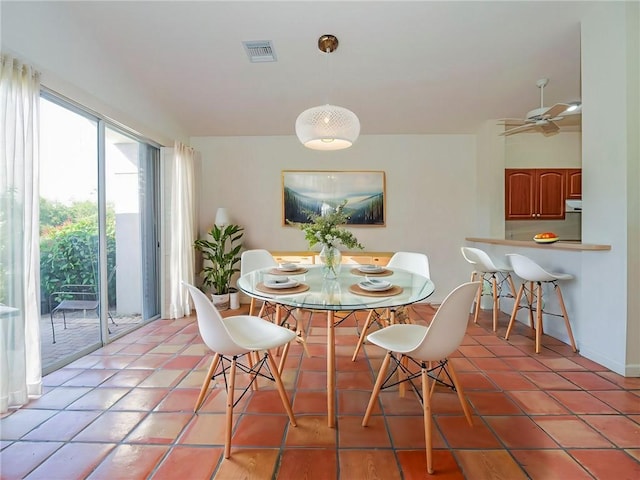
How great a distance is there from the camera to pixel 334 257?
219 cm

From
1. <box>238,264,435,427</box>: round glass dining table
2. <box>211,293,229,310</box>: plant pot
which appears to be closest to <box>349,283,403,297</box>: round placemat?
<box>238,264,435,427</box>: round glass dining table

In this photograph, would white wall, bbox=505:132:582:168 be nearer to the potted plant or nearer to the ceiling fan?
the ceiling fan

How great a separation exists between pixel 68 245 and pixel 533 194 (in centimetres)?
571

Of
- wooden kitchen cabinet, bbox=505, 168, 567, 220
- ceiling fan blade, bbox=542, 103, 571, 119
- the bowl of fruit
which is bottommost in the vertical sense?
the bowl of fruit

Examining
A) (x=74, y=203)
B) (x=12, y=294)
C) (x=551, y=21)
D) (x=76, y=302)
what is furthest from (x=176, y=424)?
(x=551, y=21)

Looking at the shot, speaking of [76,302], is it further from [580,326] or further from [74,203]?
[580,326]

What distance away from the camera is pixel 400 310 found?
2430mm

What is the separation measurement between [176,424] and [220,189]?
343 centimetres

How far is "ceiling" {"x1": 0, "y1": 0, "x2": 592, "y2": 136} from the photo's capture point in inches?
94.1

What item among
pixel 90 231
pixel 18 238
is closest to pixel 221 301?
pixel 90 231

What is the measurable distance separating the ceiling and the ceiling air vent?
0.17 ft

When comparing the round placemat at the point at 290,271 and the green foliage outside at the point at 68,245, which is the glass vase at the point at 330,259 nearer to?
the round placemat at the point at 290,271

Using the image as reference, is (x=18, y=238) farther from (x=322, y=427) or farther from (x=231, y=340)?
(x=322, y=427)

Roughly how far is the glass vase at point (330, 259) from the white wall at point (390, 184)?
7.45 ft
